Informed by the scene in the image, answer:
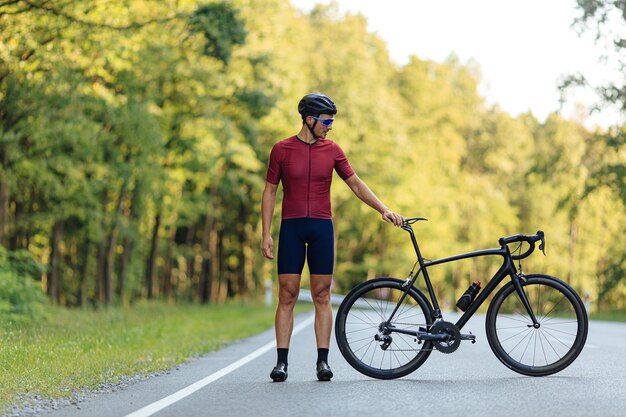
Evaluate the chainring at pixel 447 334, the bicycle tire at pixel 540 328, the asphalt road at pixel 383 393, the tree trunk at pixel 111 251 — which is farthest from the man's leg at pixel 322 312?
the tree trunk at pixel 111 251

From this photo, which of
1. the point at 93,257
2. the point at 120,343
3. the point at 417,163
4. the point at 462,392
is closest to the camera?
the point at 462,392

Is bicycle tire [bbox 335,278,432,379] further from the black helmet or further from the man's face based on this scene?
the black helmet

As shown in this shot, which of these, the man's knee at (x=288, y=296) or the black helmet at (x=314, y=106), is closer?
the black helmet at (x=314, y=106)

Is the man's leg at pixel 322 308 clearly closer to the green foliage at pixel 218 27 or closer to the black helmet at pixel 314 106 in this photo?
the black helmet at pixel 314 106

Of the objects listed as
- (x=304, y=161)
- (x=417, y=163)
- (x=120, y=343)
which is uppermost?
(x=417, y=163)

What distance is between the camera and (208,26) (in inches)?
843

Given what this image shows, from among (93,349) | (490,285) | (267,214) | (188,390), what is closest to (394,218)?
(490,285)

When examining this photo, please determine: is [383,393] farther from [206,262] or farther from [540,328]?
[206,262]

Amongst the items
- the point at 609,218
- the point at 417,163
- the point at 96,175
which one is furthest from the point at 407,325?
the point at 609,218

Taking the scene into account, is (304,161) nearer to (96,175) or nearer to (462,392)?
(462,392)

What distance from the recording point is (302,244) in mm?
8492

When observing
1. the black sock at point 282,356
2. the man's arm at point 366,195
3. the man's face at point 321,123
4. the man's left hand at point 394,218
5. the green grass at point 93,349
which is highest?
the man's face at point 321,123

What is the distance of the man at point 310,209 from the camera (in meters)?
8.41

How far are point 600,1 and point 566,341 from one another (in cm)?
2300
